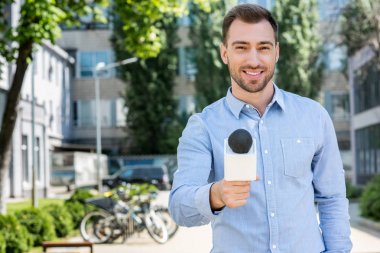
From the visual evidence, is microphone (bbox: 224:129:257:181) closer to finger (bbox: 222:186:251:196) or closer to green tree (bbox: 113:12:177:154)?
finger (bbox: 222:186:251:196)

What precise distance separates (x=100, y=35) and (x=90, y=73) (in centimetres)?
350

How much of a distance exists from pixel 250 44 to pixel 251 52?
0.03 m

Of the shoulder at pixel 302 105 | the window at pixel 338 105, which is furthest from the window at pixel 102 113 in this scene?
the shoulder at pixel 302 105

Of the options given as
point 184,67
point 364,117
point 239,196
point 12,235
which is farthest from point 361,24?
point 184,67

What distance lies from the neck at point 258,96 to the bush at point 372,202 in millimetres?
22878

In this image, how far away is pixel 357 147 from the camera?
59.0 m

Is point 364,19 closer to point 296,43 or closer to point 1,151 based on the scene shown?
point 1,151

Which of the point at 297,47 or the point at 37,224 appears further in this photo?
the point at 297,47

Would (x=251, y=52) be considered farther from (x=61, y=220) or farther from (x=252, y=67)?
(x=61, y=220)

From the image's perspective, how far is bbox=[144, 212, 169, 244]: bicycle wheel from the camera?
65.8ft

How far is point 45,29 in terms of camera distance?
1650 cm

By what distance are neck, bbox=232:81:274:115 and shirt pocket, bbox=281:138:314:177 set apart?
0.20 meters

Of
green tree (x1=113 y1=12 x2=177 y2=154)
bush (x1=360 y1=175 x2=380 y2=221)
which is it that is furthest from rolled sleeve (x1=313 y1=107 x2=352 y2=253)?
green tree (x1=113 y1=12 x2=177 y2=154)

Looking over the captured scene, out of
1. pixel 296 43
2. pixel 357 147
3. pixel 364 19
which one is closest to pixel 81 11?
pixel 364 19
